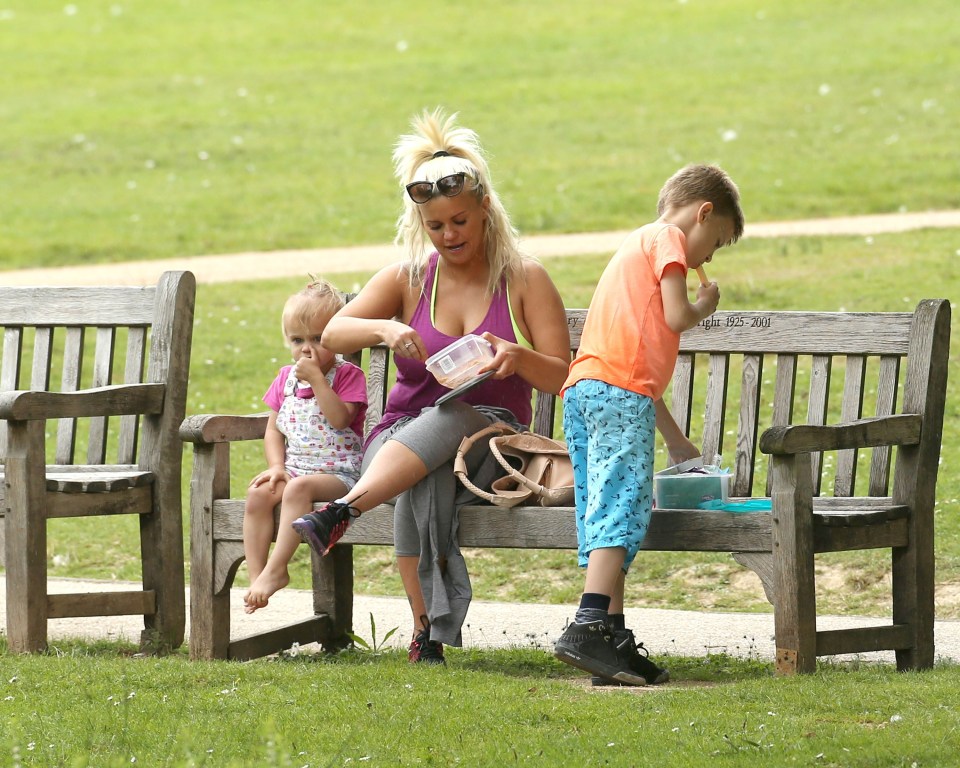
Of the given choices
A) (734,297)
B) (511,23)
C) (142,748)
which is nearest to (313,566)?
(142,748)

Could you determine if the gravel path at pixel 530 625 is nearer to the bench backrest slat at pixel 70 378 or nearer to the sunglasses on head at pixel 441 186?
the bench backrest slat at pixel 70 378

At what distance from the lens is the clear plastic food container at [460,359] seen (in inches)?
189

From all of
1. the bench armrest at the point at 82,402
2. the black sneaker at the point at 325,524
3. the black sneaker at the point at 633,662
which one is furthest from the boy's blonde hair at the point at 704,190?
the bench armrest at the point at 82,402

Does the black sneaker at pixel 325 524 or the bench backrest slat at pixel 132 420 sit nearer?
the black sneaker at pixel 325 524

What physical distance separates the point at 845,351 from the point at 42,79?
25.1m

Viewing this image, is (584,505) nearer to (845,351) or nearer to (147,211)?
(845,351)

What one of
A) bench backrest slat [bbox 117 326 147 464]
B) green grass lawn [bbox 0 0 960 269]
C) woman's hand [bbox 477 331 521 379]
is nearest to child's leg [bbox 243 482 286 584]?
woman's hand [bbox 477 331 521 379]

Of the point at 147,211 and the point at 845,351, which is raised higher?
the point at 147,211

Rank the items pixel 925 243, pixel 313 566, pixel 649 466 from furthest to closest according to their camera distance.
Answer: pixel 925 243, pixel 313 566, pixel 649 466

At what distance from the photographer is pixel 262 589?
484cm

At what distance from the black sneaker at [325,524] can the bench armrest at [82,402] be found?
3.11 feet

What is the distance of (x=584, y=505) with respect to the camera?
4629 millimetres

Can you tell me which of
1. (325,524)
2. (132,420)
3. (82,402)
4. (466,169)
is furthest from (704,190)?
(132,420)

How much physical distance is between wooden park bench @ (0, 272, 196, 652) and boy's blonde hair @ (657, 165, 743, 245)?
1.81 metres
